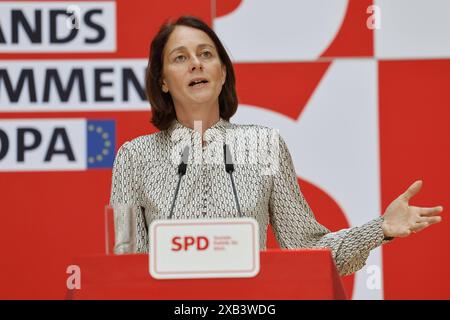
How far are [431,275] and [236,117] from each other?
3.07 ft

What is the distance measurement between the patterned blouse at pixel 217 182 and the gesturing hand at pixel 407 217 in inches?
7.7

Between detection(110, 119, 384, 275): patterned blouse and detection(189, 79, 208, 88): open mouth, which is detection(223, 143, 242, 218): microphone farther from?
detection(189, 79, 208, 88): open mouth

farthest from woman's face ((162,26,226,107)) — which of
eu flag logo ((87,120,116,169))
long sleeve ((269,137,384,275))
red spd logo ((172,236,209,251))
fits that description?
eu flag logo ((87,120,116,169))

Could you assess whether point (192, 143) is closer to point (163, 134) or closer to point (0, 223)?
point (163, 134)

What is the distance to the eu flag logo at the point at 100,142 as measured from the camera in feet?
10.8

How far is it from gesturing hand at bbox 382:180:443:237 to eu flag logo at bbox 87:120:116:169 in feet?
5.01

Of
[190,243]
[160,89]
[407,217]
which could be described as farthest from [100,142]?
[190,243]

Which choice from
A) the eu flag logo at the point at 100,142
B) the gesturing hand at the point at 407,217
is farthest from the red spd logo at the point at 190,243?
the eu flag logo at the point at 100,142

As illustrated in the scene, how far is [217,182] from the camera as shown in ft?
7.45

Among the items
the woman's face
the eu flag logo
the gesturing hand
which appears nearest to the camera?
the gesturing hand

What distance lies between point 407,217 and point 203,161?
601 mm

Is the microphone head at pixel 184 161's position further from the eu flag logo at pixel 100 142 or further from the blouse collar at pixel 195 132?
the eu flag logo at pixel 100 142

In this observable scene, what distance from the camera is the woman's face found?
7.65 ft

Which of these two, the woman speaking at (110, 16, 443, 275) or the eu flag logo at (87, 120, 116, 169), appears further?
the eu flag logo at (87, 120, 116, 169)
